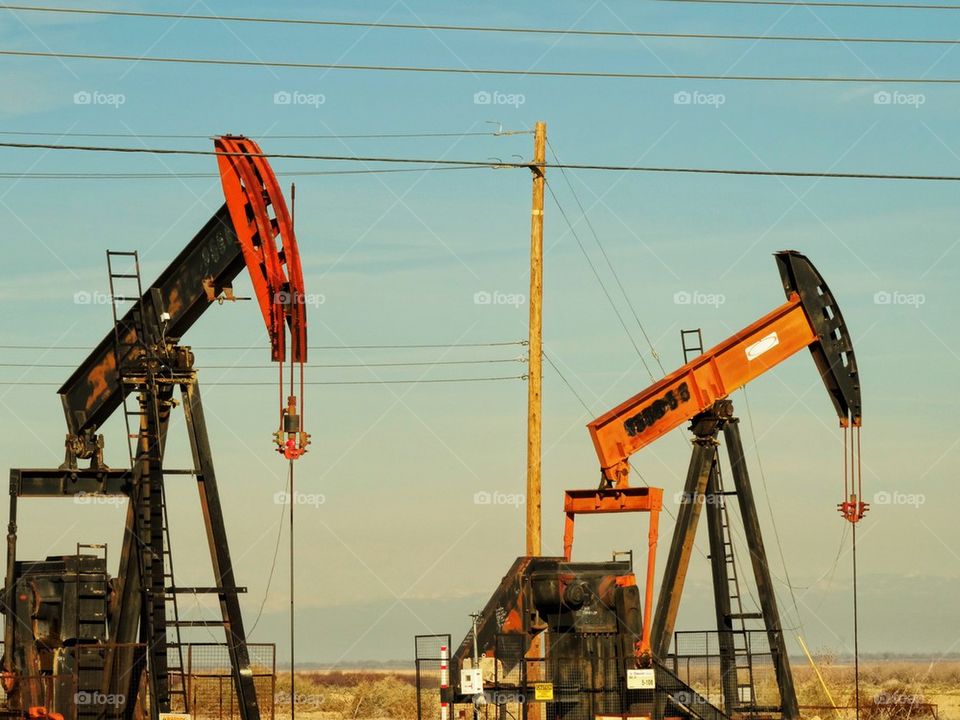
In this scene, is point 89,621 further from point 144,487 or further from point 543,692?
point 543,692

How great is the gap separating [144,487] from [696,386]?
25.3 ft

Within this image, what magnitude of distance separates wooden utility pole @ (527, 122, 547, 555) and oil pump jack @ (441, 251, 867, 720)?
0.52 m

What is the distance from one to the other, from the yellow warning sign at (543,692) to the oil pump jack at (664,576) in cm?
16

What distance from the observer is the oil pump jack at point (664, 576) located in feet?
59.9

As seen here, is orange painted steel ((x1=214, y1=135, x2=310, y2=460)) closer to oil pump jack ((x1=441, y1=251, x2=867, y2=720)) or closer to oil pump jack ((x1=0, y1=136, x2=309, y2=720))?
oil pump jack ((x1=0, y1=136, x2=309, y2=720))

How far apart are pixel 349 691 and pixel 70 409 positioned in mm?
21954

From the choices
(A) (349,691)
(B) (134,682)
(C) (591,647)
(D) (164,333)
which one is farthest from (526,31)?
(A) (349,691)

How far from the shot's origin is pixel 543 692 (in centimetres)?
1752

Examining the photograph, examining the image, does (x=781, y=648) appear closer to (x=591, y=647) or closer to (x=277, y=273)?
(x=591, y=647)

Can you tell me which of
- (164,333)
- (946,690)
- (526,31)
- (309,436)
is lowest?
(946,690)

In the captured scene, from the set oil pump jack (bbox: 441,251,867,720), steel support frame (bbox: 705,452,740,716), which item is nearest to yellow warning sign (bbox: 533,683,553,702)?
oil pump jack (bbox: 441,251,867,720)

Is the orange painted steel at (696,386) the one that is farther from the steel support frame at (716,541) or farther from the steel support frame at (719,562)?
the steel support frame at (719,562)

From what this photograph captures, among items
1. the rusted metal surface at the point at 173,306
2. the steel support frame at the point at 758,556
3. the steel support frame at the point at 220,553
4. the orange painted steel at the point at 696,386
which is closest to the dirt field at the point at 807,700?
the steel support frame at the point at 758,556

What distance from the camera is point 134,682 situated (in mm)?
18453
